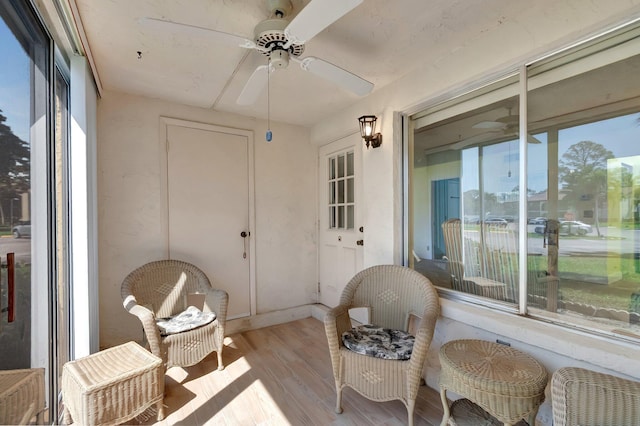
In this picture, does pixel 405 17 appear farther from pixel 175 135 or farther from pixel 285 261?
pixel 285 261

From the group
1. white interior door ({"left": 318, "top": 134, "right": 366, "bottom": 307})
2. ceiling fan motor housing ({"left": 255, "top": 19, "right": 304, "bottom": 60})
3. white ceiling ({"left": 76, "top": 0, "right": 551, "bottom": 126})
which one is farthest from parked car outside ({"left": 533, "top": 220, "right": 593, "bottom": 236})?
ceiling fan motor housing ({"left": 255, "top": 19, "right": 304, "bottom": 60})

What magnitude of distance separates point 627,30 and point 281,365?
10.3ft

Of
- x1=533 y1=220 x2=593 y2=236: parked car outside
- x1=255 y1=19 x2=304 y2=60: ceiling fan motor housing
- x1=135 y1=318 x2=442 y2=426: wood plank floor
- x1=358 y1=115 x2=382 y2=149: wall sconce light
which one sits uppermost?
x1=255 y1=19 x2=304 y2=60: ceiling fan motor housing

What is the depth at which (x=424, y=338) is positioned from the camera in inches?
66.9

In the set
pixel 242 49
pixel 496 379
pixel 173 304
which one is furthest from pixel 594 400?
pixel 173 304

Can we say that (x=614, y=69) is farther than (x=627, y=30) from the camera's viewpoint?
Yes

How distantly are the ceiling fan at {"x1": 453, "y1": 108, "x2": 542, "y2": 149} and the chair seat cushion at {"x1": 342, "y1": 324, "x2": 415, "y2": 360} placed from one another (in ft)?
5.03

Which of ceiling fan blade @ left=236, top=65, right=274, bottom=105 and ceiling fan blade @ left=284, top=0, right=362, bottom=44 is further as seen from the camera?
ceiling fan blade @ left=236, top=65, right=274, bottom=105

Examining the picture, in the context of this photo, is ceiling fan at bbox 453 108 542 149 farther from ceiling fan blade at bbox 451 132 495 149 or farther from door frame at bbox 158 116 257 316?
door frame at bbox 158 116 257 316

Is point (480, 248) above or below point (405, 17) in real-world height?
below

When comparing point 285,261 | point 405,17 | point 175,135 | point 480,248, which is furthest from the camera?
point 285,261

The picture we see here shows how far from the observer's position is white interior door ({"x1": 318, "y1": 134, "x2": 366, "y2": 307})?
3.15 metres

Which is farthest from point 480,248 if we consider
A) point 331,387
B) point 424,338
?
point 331,387

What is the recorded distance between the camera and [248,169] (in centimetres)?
332
